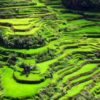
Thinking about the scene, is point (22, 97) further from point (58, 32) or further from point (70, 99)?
point (58, 32)

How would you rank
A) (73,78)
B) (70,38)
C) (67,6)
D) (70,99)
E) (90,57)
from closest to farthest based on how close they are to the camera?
(70,99)
(73,78)
(90,57)
(70,38)
(67,6)

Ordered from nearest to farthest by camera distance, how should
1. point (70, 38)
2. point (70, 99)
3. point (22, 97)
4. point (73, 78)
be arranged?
point (22, 97)
point (70, 99)
point (73, 78)
point (70, 38)

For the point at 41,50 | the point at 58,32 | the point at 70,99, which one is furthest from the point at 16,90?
the point at 58,32

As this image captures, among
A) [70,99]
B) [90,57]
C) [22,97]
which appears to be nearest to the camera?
[22,97]

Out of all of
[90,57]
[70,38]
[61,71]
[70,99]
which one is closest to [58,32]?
[70,38]

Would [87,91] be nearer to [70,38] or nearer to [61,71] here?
[61,71]

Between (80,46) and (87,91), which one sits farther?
(80,46)

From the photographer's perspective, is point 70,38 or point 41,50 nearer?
point 41,50
